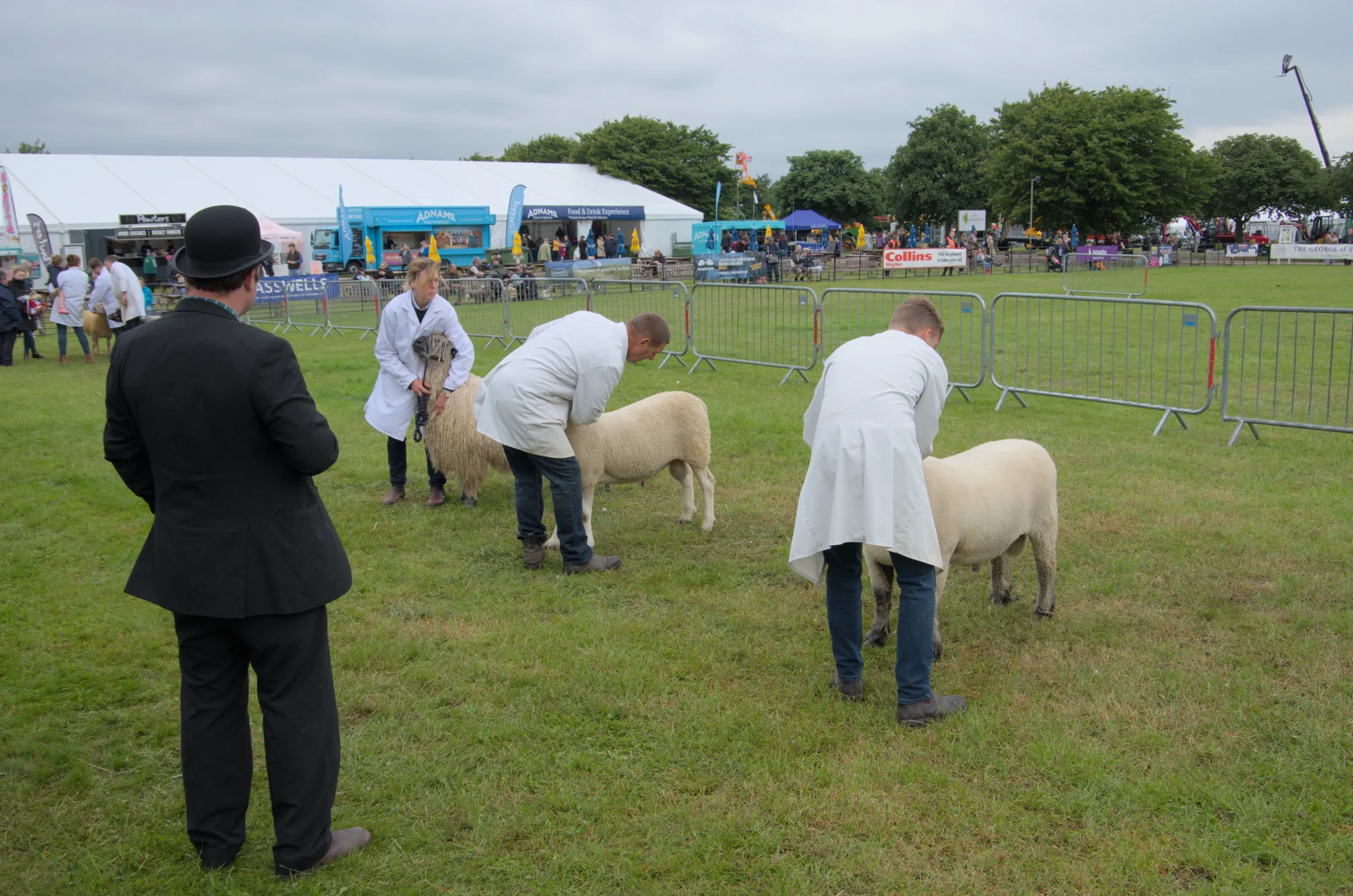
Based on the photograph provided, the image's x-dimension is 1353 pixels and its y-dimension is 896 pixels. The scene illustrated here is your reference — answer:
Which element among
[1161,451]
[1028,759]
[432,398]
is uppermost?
[432,398]

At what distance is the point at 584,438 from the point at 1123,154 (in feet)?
176

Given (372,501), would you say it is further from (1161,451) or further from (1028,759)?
(1161,451)

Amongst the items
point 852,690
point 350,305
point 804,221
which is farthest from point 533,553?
point 804,221

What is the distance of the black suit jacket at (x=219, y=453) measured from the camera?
279cm

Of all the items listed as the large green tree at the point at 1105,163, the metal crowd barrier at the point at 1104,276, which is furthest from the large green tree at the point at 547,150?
the metal crowd barrier at the point at 1104,276

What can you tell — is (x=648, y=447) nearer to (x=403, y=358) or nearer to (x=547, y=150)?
(x=403, y=358)

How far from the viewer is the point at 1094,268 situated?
101 feet

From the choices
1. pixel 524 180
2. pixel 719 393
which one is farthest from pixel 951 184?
pixel 719 393

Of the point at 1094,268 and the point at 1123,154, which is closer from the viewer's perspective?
the point at 1094,268

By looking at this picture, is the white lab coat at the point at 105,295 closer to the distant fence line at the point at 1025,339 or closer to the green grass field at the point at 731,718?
the distant fence line at the point at 1025,339

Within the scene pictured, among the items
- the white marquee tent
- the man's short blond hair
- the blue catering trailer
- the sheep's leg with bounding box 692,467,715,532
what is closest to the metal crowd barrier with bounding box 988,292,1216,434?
the sheep's leg with bounding box 692,467,715,532

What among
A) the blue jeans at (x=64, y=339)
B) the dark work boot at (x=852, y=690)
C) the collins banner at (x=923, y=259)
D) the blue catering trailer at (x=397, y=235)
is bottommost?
the dark work boot at (x=852, y=690)

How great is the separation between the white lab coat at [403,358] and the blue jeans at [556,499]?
173cm

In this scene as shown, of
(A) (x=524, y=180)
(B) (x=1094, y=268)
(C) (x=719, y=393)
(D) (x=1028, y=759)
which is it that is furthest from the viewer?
(A) (x=524, y=180)
